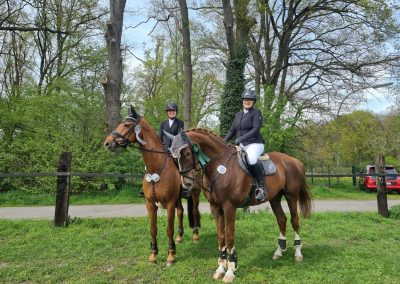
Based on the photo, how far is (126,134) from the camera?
5363 mm

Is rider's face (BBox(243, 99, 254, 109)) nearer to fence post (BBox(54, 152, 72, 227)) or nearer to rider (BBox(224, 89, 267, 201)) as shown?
rider (BBox(224, 89, 267, 201))

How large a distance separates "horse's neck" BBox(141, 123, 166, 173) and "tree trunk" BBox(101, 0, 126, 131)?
8313mm

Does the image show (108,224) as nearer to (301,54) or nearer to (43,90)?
(43,90)

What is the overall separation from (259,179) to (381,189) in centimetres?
614

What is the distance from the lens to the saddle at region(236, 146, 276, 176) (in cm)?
532

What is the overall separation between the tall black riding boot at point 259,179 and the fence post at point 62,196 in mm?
4981

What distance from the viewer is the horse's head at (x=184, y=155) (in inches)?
190

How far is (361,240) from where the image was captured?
711cm

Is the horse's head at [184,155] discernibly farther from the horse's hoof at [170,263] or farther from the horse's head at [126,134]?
the horse's hoof at [170,263]

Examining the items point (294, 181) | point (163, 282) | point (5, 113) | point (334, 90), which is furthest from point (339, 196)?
point (5, 113)

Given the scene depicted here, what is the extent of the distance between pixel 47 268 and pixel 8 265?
0.76 m

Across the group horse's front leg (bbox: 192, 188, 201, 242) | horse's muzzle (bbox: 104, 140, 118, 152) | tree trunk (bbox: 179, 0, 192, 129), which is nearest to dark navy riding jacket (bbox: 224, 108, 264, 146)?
horse's front leg (bbox: 192, 188, 201, 242)

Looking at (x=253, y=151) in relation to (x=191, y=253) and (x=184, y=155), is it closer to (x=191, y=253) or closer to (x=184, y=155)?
(x=184, y=155)

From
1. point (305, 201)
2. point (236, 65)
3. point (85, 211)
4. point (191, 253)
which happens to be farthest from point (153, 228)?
point (236, 65)
